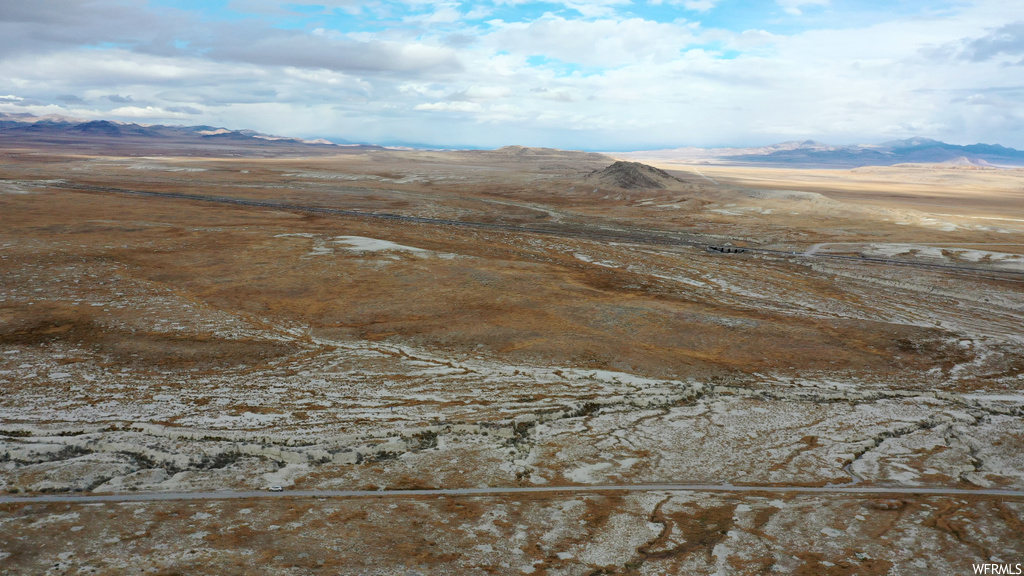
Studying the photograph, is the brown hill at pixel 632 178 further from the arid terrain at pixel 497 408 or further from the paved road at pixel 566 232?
the arid terrain at pixel 497 408

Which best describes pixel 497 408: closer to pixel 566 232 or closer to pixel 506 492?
pixel 506 492

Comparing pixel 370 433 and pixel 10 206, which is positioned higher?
pixel 10 206

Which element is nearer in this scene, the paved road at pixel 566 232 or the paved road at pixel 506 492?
the paved road at pixel 506 492

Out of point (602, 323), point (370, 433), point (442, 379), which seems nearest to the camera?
point (370, 433)

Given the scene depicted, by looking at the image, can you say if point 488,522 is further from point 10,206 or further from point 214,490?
point 10,206

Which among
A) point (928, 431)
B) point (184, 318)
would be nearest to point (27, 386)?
point (184, 318)

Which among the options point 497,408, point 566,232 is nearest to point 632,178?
point 566,232

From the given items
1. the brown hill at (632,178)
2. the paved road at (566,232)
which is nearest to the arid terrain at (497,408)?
the paved road at (566,232)
